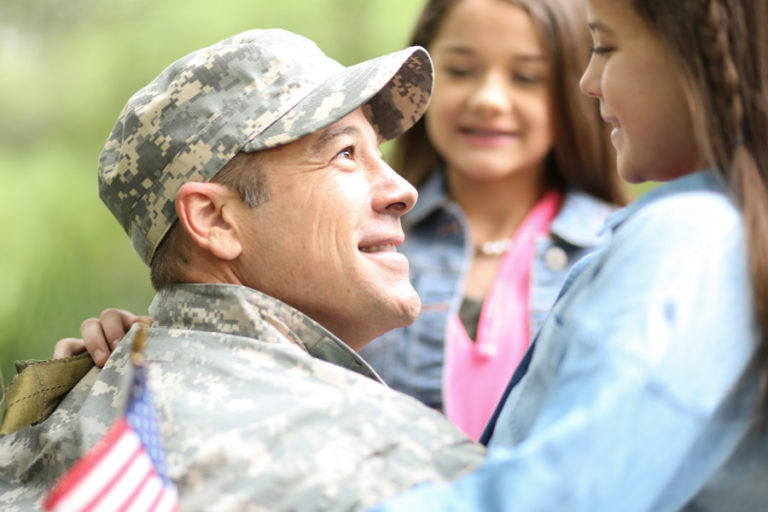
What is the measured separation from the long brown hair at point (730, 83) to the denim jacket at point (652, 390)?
0.23ft

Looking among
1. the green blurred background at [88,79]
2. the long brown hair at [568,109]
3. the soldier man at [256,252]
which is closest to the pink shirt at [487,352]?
the long brown hair at [568,109]

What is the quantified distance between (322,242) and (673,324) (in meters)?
0.96

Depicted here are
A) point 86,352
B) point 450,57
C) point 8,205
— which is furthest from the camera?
point 8,205

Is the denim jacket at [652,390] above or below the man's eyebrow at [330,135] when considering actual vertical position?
below

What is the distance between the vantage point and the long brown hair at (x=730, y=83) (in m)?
1.60

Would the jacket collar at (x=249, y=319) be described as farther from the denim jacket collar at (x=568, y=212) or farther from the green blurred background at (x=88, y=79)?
the green blurred background at (x=88, y=79)

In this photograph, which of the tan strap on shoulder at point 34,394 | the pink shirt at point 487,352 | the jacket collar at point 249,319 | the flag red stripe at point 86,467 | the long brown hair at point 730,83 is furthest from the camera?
the pink shirt at point 487,352

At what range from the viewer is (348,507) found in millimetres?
1662

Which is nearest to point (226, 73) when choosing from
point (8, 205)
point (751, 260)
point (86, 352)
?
point (86, 352)

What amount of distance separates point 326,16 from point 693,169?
4.49 meters

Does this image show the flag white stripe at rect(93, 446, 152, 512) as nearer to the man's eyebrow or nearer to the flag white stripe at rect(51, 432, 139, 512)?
the flag white stripe at rect(51, 432, 139, 512)

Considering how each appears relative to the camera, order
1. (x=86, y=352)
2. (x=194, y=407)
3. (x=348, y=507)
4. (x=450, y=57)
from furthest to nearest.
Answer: (x=450, y=57) < (x=86, y=352) < (x=194, y=407) < (x=348, y=507)

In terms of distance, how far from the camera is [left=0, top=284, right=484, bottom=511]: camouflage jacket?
1693 millimetres

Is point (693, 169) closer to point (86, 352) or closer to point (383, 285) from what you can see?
point (383, 285)
